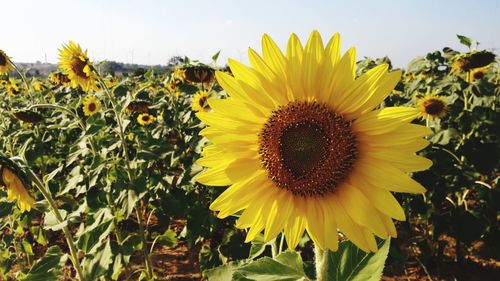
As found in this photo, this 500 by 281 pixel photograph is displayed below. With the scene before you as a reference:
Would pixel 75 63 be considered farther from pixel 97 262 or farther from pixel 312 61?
pixel 312 61

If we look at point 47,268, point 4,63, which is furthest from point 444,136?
point 4,63

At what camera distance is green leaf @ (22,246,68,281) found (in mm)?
2461

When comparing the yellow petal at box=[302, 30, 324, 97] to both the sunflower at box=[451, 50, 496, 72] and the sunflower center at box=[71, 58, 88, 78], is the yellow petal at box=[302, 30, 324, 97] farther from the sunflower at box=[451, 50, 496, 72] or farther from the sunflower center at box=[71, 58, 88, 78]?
the sunflower center at box=[71, 58, 88, 78]

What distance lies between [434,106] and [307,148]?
3407 mm

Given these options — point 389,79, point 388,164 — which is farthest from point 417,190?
point 389,79

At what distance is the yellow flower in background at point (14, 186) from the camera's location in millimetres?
2146

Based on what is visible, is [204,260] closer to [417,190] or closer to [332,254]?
[332,254]

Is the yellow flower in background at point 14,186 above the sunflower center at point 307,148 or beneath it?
beneath

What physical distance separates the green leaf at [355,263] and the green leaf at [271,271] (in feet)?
0.43

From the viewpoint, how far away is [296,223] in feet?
4.42

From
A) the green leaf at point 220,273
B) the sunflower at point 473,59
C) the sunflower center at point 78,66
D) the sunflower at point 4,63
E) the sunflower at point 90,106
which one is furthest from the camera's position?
the sunflower at point 90,106

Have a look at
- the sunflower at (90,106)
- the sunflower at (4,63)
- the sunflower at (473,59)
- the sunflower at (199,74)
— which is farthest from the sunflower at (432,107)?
the sunflower at (4,63)

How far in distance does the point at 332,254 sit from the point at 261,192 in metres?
0.37

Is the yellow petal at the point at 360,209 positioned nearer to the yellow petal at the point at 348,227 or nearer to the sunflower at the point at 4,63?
the yellow petal at the point at 348,227
